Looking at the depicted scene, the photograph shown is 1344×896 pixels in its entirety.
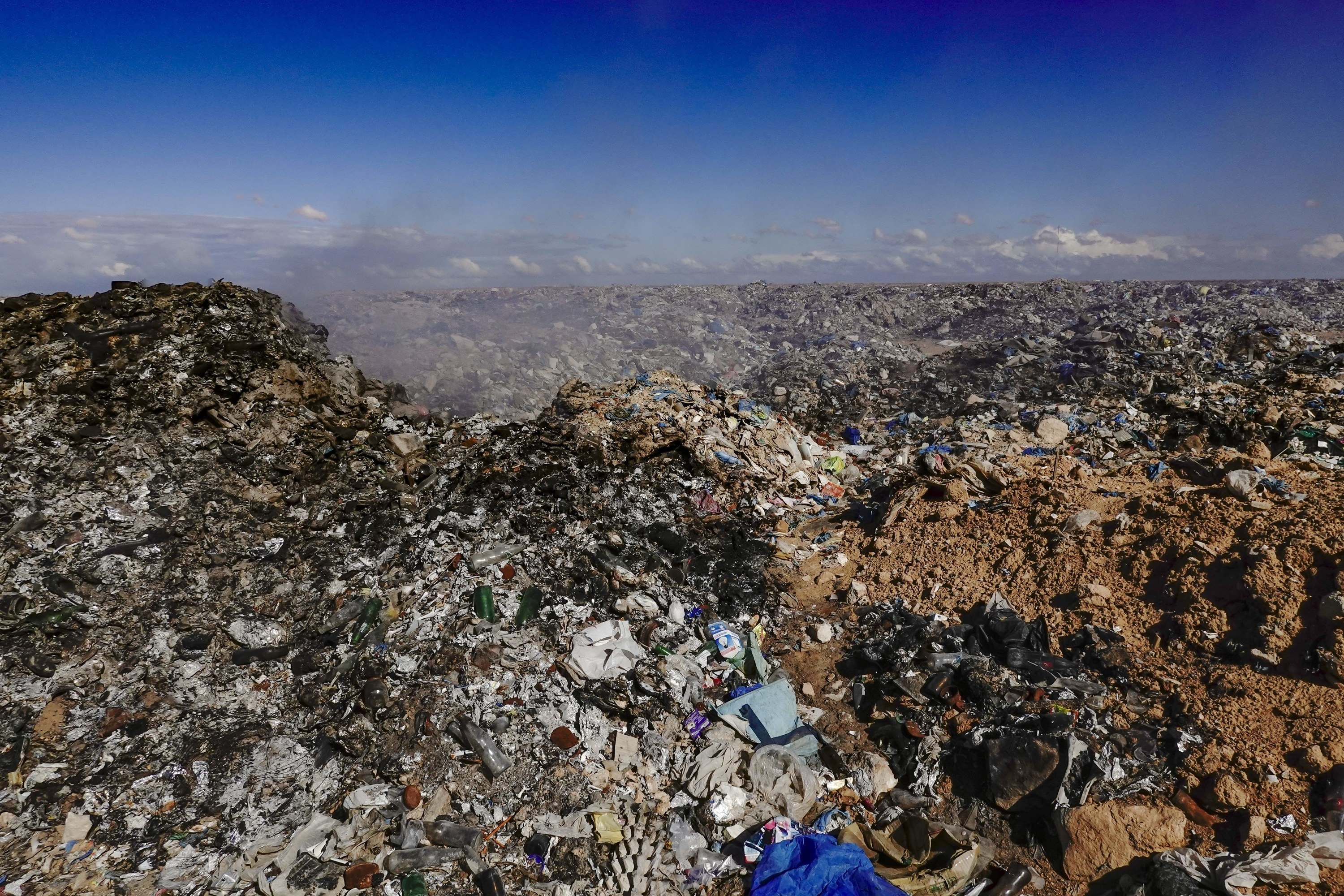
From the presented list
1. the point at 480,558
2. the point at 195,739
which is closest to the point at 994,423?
the point at 480,558

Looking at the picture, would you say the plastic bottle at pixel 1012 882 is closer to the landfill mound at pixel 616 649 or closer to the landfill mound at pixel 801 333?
the landfill mound at pixel 616 649

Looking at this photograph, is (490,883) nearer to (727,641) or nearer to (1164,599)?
(727,641)

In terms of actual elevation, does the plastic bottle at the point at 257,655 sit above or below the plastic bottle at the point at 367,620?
below

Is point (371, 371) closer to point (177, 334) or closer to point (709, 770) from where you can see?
point (177, 334)

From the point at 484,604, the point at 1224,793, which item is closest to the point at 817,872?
the point at 1224,793

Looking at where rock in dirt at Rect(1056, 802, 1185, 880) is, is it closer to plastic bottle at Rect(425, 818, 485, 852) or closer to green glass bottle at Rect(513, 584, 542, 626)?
plastic bottle at Rect(425, 818, 485, 852)

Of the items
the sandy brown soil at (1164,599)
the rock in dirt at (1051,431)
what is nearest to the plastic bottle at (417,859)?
the sandy brown soil at (1164,599)
